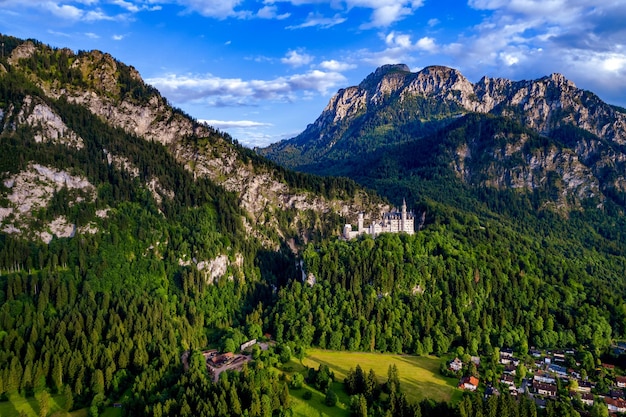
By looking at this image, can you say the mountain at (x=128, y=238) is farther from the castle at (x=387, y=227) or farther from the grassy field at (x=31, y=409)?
the castle at (x=387, y=227)

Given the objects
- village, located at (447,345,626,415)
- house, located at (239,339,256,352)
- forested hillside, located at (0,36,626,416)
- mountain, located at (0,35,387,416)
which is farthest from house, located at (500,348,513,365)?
house, located at (239,339,256,352)

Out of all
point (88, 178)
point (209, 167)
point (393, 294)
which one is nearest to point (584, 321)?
point (393, 294)

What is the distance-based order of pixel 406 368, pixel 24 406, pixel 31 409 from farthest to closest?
pixel 406 368 → pixel 24 406 → pixel 31 409

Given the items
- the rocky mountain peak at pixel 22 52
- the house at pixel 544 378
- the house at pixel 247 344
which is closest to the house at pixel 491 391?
the house at pixel 544 378

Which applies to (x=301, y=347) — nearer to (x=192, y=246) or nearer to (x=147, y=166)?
(x=192, y=246)

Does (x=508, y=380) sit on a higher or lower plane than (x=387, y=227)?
lower

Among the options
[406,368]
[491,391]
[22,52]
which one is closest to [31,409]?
[406,368]

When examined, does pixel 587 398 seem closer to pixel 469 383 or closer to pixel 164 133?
pixel 469 383

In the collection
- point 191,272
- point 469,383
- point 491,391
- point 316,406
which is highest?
point 191,272
